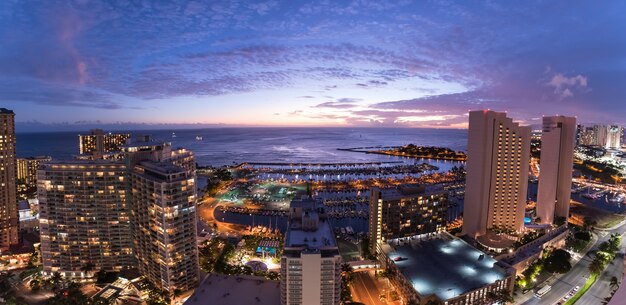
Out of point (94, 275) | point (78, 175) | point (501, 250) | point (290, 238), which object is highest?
point (78, 175)

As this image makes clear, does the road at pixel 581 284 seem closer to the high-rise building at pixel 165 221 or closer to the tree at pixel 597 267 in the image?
the tree at pixel 597 267

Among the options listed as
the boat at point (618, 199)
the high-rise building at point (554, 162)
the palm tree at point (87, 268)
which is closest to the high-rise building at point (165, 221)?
the palm tree at point (87, 268)

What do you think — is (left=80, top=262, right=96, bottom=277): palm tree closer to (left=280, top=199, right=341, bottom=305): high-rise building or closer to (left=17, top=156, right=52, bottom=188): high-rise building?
(left=280, top=199, right=341, bottom=305): high-rise building

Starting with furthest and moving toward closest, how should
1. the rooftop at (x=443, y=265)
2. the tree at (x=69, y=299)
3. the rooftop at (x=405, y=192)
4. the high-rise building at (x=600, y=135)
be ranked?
the high-rise building at (x=600, y=135)
the rooftop at (x=405, y=192)
the rooftop at (x=443, y=265)
the tree at (x=69, y=299)

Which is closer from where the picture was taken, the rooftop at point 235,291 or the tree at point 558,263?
the rooftop at point 235,291

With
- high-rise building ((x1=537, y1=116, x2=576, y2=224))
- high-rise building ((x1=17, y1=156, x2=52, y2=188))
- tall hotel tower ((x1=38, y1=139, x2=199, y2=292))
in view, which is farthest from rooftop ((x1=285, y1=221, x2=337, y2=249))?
high-rise building ((x1=17, y1=156, x2=52, y2=188))

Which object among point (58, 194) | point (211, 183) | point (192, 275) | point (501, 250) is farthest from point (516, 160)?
point (211, 183)

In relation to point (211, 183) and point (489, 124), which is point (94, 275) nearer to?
point (211, 183)
